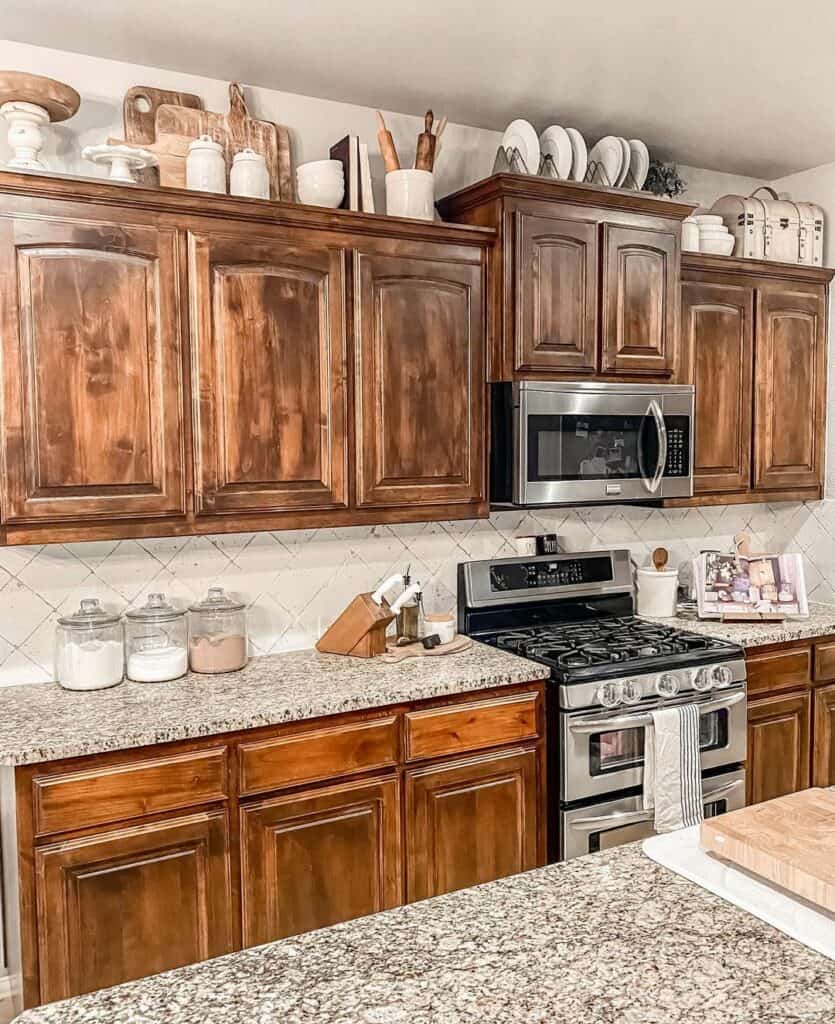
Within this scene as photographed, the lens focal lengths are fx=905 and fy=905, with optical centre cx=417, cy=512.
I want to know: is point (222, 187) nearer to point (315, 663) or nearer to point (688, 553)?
point (315, 663)

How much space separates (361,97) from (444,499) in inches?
55.5

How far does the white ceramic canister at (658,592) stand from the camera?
3.62m

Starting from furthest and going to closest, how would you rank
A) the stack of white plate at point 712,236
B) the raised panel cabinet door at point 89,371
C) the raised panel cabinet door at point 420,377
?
the stack of white plate at point 712,236
the raised panel cabinet door at point 420,377
the raised panel cabinet door at point 89,371

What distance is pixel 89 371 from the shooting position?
2449 millimetres

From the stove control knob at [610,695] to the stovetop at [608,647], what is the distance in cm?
3

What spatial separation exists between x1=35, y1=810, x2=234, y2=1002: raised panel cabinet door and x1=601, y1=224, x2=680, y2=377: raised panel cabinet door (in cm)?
206

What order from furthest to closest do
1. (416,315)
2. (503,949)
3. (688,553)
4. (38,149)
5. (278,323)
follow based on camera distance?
(688,553) < (416,315) < (278,323) < (38,149) < (503,949)

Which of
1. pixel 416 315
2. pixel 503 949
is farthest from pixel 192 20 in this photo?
pixel 503 949

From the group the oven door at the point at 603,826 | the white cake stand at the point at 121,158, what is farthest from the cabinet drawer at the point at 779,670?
the white cake stand at the point at 121,158

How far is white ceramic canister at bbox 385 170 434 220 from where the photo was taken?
296cm

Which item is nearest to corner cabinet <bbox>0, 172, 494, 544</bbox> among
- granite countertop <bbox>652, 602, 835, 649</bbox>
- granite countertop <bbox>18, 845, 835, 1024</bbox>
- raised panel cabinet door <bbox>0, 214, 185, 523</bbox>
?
raised panel cabinet door <bbox>0, 214, 185, 523</bbox>

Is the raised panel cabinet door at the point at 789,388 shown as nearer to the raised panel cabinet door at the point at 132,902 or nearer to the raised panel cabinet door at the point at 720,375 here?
the raised panel cabinet door at the point at 720,375

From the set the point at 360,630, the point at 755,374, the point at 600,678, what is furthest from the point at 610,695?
the point at 755,374

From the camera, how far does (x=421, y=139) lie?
300cm
